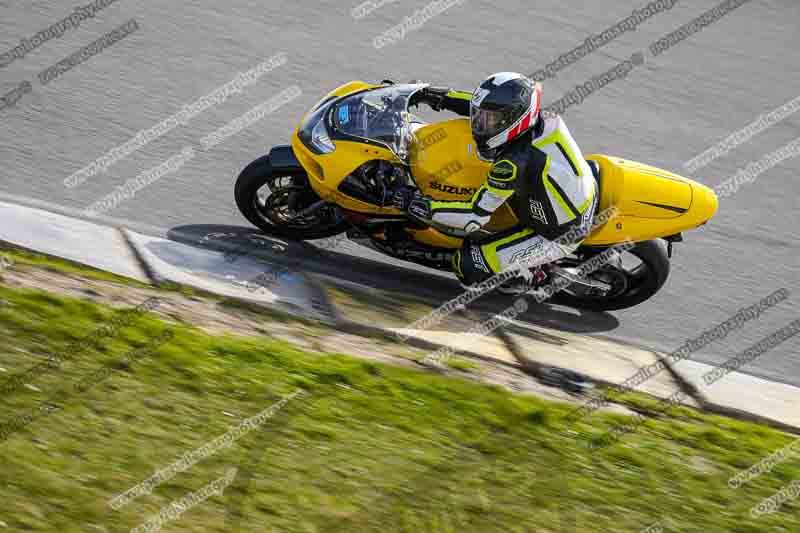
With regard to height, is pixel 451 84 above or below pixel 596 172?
below

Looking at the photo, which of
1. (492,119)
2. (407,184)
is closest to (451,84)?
(407,184)

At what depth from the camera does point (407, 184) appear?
691 centimetres

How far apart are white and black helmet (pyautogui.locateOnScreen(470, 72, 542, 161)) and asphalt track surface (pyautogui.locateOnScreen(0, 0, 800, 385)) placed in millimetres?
1586

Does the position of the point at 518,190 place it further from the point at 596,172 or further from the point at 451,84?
the point at 451,84

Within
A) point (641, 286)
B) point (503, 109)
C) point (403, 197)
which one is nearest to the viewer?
point (503, 109)

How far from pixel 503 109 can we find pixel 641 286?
204cm

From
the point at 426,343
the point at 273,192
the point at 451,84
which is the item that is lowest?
the point at 426,343

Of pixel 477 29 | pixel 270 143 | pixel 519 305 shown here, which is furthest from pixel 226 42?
pixel 519 305

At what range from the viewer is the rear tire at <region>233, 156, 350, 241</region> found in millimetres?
7172

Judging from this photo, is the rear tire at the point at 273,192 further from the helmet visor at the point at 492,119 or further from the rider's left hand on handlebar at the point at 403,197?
the helmet visor at the point at 492,119

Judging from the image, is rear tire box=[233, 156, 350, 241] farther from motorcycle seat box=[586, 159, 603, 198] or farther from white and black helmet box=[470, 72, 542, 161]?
motorcycle seat box=[586, 159, 603, 198]

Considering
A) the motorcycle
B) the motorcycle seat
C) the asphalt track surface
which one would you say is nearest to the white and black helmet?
the motorcycle

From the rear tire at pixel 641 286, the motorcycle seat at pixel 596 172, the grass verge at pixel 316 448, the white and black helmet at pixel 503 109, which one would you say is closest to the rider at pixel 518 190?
the white and black helmet at pixel 503 109

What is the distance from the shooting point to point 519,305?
7527mm
